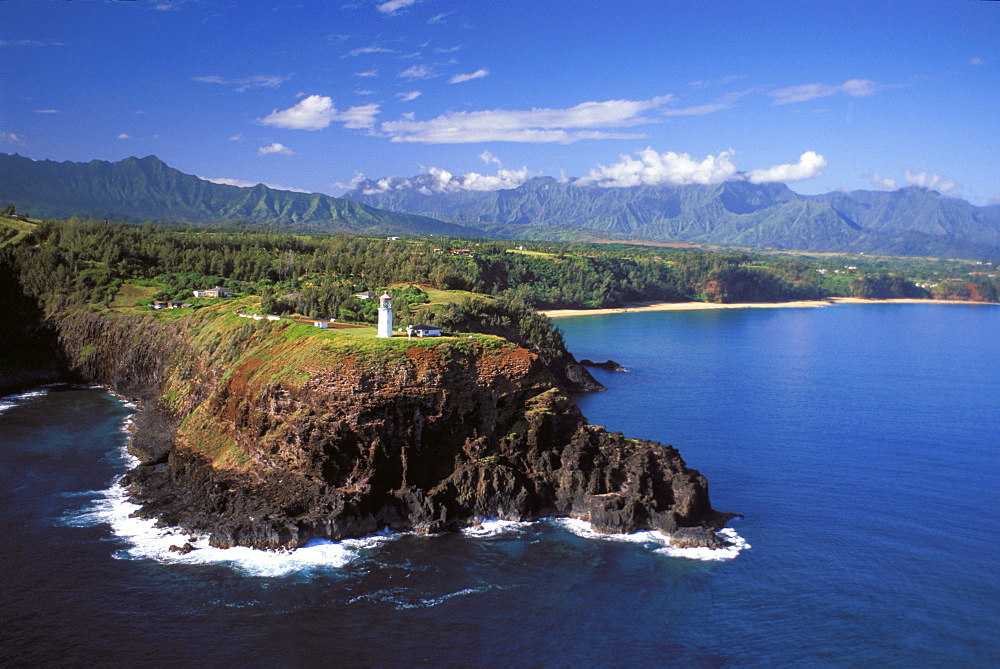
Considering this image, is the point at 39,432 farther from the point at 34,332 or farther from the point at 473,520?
the point at 473,520

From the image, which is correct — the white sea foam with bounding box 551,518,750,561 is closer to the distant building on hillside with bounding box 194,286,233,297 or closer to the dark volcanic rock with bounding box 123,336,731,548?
the dark volcanic rock with bounding box 123,336,731,548

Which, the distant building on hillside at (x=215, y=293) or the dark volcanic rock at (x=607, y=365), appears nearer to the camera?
the distant building on hillside at (x=215, y=293)

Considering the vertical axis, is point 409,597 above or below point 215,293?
below

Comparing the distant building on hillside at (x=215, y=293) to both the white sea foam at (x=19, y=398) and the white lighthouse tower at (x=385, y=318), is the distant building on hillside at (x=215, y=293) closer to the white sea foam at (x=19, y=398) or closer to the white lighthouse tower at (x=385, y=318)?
the white sea foam at (x=19, y=398)

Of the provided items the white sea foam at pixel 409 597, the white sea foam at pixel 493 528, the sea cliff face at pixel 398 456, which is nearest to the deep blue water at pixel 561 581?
the white sea foam at pixel 409 597

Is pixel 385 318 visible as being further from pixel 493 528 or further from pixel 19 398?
pixel 19 398

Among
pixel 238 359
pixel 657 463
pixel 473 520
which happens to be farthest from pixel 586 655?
pixel 238 359

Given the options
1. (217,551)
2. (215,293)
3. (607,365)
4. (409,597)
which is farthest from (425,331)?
(607,365)

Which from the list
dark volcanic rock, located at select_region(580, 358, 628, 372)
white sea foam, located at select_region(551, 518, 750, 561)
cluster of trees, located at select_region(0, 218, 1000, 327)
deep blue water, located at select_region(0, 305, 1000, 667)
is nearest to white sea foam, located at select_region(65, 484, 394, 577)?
deep blue water, located at select_region(0, 305, 1000, 667)
